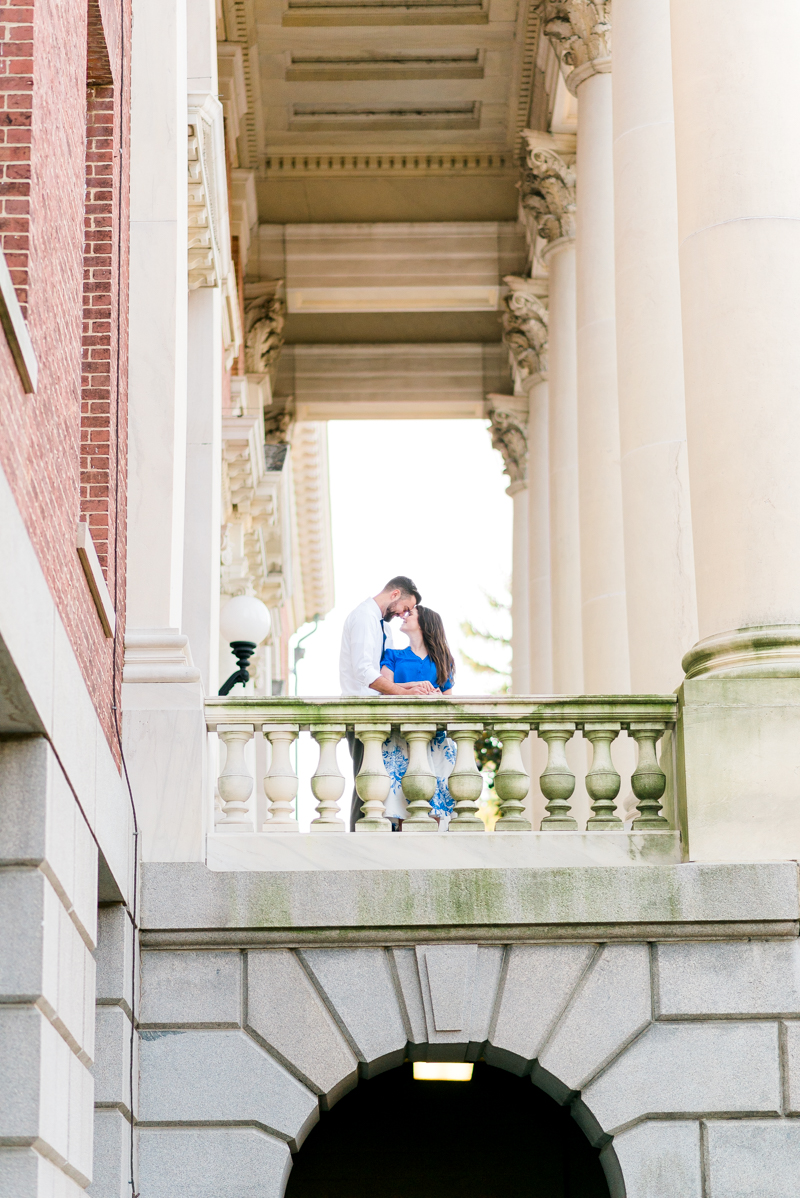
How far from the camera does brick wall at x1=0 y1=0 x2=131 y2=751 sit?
1052 cm

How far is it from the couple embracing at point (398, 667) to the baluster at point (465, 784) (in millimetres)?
295

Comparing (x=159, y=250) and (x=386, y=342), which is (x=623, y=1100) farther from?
(x=386, y=342)

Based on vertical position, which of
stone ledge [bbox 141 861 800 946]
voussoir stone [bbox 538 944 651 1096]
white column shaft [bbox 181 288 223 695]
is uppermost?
white column shaft [bbox 181 288 223 695]

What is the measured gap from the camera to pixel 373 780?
1594 cm

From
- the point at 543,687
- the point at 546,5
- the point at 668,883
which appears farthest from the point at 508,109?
the point at 668,883

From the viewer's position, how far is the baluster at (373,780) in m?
15.8

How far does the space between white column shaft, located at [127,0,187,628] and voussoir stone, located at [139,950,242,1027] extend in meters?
2.95

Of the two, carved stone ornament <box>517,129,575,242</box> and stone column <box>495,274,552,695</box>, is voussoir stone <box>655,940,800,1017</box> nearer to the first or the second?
carved stone ornament <box>517,129,575,242</box>

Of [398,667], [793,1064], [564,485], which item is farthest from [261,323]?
[793,1064]

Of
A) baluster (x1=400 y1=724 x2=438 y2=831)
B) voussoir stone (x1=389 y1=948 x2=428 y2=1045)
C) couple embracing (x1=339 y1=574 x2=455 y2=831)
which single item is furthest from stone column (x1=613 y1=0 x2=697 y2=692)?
voussoir stone (x1=389 y1=948 x2=428 y2=1045)

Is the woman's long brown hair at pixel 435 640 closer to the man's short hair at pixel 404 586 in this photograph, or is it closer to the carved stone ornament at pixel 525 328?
the man's short hair at pixel 404 586

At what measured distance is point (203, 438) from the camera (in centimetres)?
2295

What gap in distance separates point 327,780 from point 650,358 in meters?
9.74

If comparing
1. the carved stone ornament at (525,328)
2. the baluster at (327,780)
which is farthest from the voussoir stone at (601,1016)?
the carved stone ornament at (525,328)
